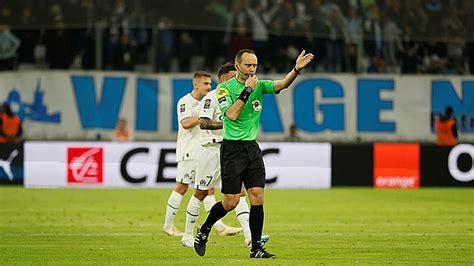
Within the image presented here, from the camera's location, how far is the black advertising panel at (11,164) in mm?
28547

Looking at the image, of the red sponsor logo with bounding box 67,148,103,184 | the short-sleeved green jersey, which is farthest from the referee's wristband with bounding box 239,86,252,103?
the red sponsor logo with bounding box 67,148,103,184

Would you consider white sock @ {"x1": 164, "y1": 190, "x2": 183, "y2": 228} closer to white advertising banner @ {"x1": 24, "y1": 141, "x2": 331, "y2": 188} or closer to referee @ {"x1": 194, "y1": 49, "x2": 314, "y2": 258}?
referee @ {"x1": 194, "y1": 49, "x2": 314, "y2": 258}

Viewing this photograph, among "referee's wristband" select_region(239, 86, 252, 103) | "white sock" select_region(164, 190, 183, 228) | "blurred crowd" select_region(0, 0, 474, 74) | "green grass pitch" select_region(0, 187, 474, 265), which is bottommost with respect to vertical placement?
"green grass pitch" select_region(0, 187, 474, 265)

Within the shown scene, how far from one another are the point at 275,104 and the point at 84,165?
5.37m

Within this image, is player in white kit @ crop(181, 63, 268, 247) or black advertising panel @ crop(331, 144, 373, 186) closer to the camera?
player in white kit @ crop(181, 63, 268, 247)

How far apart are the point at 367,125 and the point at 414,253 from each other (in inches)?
669

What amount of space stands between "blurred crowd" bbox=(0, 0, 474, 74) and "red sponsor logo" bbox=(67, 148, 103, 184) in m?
2.74

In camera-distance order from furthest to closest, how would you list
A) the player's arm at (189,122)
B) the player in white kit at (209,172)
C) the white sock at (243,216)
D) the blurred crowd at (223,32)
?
the blurred crowd at (223,32)
the player's arm at (189,122)
the white sock at (243,216)
the player in white kit at (209,172)

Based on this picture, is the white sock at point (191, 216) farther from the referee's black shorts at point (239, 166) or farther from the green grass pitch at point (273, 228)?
the referee's black shorts at point (239, 166)

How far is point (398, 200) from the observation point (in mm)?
24953

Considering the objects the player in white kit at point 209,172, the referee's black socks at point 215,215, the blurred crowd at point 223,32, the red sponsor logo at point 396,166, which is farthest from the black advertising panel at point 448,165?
the referee's black socks at point 215,215

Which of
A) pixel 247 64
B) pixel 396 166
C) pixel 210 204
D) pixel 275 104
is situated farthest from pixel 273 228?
pixel 275 104

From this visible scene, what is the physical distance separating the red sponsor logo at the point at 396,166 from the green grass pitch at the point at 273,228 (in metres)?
1.24

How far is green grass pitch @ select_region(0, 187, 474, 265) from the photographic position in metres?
13.7
